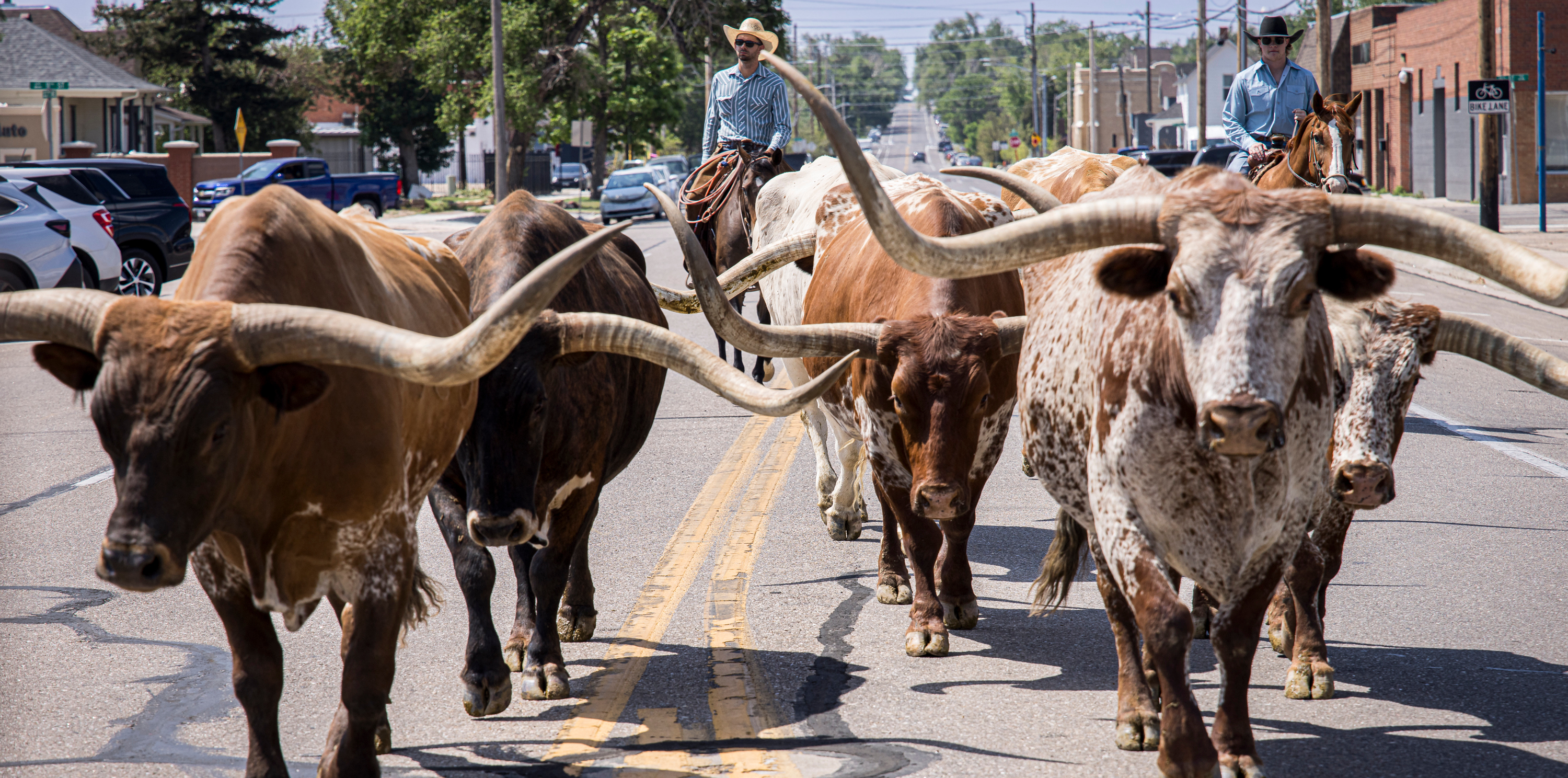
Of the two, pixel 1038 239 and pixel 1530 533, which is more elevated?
pixel 1038 239

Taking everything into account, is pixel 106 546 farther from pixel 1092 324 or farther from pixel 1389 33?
pixel 1389 33

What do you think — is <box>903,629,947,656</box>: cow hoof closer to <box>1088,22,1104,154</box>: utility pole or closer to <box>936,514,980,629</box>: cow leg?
<box>936,514,980,629</box>: cow leg

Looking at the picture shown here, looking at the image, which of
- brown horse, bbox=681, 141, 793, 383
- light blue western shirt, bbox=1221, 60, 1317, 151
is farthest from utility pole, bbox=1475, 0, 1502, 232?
brown horse, bbox=681, 141, 793, 383

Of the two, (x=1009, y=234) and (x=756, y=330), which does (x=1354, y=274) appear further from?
(x=756, y=330)

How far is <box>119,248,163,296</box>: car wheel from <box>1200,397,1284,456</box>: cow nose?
17993 millimetres

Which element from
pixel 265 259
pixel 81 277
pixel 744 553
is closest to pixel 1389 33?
pixel 81 277

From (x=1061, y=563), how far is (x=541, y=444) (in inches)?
88.3

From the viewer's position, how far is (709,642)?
5.48m

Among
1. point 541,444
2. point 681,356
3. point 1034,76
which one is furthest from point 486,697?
point 1034,76

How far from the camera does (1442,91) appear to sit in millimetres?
44812

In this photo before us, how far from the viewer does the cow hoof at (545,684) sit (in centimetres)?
479

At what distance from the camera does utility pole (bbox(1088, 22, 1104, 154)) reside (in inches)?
3061

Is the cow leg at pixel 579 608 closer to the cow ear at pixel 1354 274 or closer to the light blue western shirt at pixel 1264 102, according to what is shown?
the cow ear at pixel 1354 274

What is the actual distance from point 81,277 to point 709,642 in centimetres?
1391
